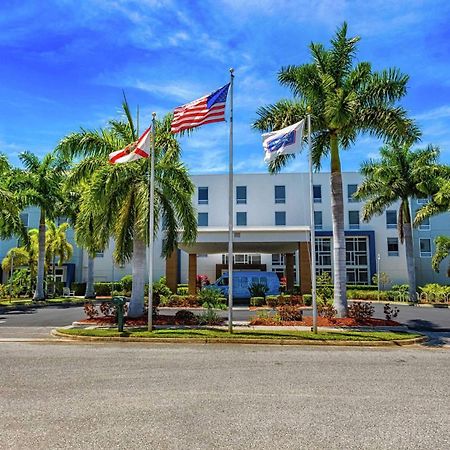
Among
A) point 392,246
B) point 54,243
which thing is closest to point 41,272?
point 54,243

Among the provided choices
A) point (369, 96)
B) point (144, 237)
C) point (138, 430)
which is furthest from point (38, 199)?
point (138, 430)

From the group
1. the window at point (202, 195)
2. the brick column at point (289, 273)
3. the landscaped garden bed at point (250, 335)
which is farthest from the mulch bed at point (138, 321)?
the window at point (202, 195)

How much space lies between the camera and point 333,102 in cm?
1587

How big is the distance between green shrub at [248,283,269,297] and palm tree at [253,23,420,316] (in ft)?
36.0

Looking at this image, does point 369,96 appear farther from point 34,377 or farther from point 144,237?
point 34,377

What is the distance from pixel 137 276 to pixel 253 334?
211 inches

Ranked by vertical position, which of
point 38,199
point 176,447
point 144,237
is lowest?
point 176,447

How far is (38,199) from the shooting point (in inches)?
1201

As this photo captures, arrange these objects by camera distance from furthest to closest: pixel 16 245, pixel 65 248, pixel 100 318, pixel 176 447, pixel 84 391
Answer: pixel 16 245
pixel 65 248
pixel 100 318
pixel 84 391
pixel 176 447

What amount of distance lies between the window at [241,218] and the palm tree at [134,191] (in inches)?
1206

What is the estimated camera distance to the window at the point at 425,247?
46.2 m

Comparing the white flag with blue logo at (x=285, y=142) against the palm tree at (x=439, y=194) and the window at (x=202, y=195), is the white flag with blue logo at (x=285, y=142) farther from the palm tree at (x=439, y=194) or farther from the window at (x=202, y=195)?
the window at (x=202, y=195)

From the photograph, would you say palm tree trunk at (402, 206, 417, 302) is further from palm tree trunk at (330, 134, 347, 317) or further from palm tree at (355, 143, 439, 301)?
palm tree trunk at (330, 134, 347, 317)

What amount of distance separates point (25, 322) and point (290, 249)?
827 inches
